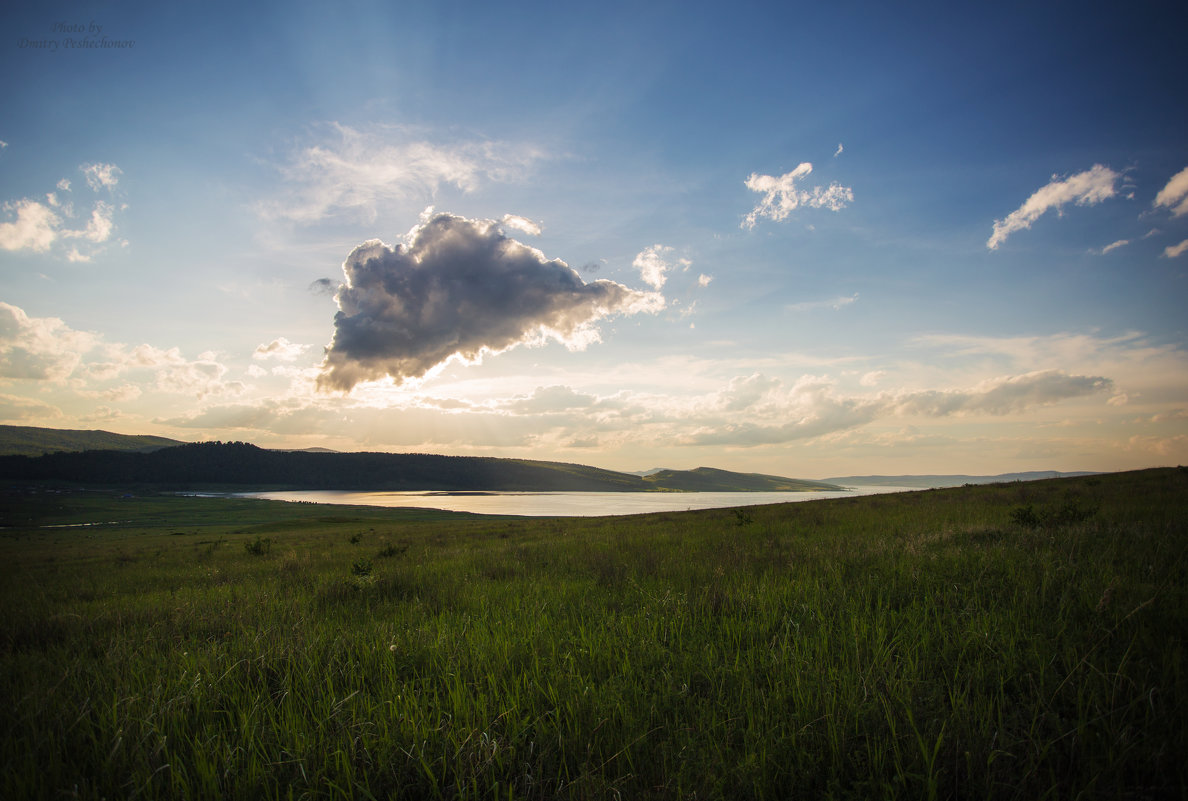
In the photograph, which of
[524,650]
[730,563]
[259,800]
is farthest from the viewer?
[730,563]

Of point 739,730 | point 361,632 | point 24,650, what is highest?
point 739,730

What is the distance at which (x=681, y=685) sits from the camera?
2.80 metres

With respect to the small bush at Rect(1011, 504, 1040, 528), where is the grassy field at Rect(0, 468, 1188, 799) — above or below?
below

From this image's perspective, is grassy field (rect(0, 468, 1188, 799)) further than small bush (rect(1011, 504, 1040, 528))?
No

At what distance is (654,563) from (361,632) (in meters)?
4.28

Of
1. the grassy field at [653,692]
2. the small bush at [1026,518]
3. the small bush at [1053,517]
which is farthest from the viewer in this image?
the small bush at [1026,518]

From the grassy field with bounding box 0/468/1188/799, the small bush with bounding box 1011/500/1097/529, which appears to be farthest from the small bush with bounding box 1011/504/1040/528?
the grassy field with bounding box 0/468/1188/799

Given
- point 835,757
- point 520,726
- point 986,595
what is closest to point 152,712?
point 520,726

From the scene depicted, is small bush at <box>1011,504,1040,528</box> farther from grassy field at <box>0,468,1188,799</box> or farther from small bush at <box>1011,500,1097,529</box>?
grassy field at <box>0,468,1188,799</box>

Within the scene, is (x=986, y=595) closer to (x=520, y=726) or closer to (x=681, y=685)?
(x=681, y=685)

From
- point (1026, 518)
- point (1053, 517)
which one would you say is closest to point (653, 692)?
point (1026, 518)

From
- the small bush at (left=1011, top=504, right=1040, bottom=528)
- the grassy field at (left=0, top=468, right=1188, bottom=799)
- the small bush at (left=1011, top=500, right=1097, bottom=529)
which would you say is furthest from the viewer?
the small bush at (left=1011, top=504, right=1040, bottom=528)

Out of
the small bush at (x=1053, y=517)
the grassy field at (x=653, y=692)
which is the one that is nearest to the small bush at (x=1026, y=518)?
the small bush at (x=1053, y=517)

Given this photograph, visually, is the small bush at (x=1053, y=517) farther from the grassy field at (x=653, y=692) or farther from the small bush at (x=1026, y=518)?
the grassy field at (x=653, y=692)
